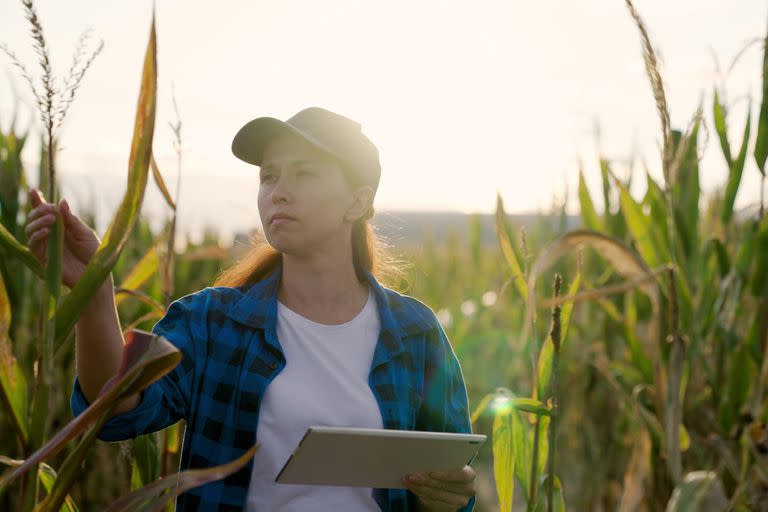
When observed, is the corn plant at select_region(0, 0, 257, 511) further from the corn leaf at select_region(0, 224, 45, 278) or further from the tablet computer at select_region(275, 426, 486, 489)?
the tablet computer at select_region(275, 426, 486, 489)

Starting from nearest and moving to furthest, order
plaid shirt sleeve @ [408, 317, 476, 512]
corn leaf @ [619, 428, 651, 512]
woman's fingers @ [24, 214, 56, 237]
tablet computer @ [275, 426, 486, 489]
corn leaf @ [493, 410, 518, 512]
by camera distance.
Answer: woman's fingers @ [24, 214, 56, 237] < tablet computer @ [275, 426, 486, 489] < corn leaf @ [493, 410, 518, 512] < corn leaf @ [619, 428, 651, 512] < plaid shirt sleeve @ [408, 317, 476, 512]

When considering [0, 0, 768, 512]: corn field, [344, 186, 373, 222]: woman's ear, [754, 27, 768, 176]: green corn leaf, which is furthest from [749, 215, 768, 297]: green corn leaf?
[344, 186, 373, 222]: woman's ear

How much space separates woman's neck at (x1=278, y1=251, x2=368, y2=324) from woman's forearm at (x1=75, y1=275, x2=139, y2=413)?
15.1 inches

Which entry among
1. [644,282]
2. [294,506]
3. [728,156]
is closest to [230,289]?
[294,506]

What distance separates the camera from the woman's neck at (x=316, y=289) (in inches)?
48.4

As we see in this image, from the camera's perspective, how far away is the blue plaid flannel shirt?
109cm

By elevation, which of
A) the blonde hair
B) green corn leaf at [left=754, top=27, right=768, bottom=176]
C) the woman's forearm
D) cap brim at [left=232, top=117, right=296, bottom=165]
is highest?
green corn leaf at [left=754, top=27, right=768, bottom=176]

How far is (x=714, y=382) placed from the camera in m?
1.61

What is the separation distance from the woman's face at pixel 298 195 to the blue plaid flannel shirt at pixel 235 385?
4.0 inches

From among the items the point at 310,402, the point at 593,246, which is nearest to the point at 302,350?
the point at 310,402

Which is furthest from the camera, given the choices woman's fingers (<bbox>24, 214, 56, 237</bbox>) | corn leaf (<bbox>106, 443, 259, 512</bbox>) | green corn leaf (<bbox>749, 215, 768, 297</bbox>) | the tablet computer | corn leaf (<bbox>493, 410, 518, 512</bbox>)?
green corn leaf (<bbox>749, 215, 768, 297</bbox>)

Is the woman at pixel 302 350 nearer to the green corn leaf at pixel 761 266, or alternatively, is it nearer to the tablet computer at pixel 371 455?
the tablet computer at pixel 371 455

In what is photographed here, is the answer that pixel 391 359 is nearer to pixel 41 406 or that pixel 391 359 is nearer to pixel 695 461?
pixel 41 406

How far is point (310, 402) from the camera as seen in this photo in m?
1.13
